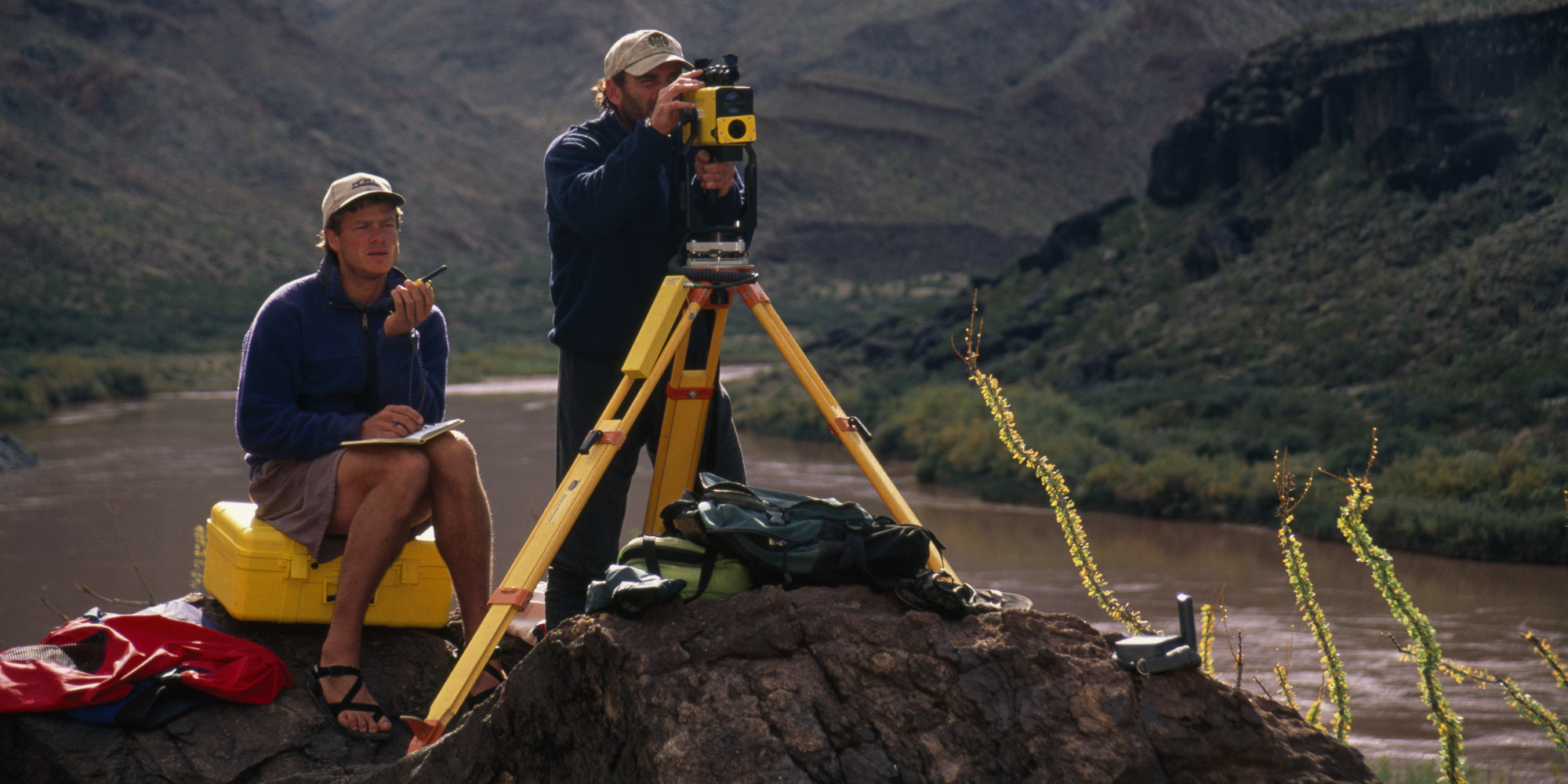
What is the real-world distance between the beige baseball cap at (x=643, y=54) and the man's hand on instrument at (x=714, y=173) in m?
0.36

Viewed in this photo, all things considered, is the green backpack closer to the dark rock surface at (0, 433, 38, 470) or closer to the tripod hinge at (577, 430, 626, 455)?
the tripod hinge at (577, 430, 626, 455)

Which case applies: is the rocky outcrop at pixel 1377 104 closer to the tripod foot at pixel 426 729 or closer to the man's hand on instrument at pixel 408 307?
the man's hand on instrument at pixel 408 307

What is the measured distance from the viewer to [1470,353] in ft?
44.2

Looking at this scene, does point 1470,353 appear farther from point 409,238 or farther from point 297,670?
point 409,238

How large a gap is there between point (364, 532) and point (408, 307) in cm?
57

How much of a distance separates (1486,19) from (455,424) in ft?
63.8

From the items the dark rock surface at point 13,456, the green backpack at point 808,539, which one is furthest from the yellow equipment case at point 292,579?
the dark rock surface at point 13,456

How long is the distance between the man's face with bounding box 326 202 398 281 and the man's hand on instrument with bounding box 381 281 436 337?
A: 10cm

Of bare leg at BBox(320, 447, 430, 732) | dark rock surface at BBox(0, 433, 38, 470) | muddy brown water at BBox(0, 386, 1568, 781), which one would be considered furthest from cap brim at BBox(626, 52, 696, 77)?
dark rock surface at BBox(0, 433, 38, 470)

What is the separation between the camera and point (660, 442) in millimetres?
3236

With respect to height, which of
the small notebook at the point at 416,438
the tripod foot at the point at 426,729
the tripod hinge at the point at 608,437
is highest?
the tripod hinge at the point at 608,437

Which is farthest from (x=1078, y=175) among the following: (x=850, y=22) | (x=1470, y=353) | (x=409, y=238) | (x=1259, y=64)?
(x=1470, y=353)

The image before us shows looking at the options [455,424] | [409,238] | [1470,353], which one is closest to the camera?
[455,424]

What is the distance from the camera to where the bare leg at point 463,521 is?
3283mm
